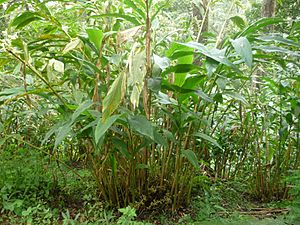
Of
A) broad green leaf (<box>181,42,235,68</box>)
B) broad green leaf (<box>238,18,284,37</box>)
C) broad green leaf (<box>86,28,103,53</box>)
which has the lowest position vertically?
broad green leaf (<box>181,42,235,68</box>)

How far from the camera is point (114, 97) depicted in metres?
0.78

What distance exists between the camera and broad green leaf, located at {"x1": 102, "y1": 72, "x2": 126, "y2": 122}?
0.78 meters

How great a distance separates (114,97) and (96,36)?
19.4 inches

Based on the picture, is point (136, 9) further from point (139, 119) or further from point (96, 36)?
point (139, 119)

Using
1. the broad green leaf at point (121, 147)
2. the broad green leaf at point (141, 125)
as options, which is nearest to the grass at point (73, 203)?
the broad green leaf at point (121, 147)

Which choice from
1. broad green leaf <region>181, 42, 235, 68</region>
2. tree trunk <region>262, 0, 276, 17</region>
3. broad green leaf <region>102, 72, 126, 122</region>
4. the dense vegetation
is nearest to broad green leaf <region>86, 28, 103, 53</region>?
the dense vegetation

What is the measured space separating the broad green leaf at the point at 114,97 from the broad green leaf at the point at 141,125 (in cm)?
25

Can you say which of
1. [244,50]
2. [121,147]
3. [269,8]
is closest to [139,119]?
[121,147]

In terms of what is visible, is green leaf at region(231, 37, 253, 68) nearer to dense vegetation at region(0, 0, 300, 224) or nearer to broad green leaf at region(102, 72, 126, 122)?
dense vegetation at region(0, 0, 300, 224)

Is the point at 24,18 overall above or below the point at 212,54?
above

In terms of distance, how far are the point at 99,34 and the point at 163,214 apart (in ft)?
2.64

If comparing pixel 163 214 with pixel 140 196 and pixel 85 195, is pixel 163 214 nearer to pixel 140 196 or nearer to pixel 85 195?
pixel 140 196

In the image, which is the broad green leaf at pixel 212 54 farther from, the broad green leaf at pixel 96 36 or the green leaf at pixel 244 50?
the broad green leaf at pixel 96 36

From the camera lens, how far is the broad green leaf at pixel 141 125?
1021 millimetres
